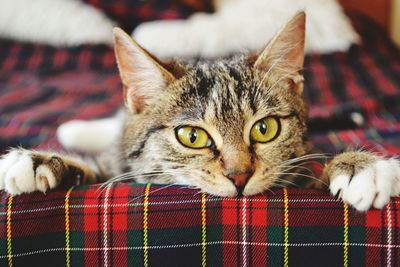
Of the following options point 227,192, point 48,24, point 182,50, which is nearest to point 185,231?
point 227,192

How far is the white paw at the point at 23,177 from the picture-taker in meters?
0.90

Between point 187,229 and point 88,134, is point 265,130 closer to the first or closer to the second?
point 187,229

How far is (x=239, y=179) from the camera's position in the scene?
36.7 inches

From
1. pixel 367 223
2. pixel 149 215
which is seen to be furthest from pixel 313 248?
pixel 149 215

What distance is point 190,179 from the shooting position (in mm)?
990

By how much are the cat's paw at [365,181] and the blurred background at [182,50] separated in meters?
0.57

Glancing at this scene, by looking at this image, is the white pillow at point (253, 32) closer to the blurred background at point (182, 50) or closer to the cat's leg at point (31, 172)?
the blurred background at point (182, 50)

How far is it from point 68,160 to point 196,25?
1.52 metres

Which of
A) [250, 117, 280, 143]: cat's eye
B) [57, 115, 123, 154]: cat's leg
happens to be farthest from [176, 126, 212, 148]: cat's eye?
[57, 115, 123, 154]: cat's leg

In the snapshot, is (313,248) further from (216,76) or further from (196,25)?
(196,25)

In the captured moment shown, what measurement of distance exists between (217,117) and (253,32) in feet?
4.56

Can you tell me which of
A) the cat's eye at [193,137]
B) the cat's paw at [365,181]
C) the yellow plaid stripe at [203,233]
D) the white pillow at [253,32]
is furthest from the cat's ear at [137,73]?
the white pillow at [253,32]

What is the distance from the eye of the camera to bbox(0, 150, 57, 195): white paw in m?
0.90

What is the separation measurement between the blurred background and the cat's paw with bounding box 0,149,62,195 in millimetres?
584
